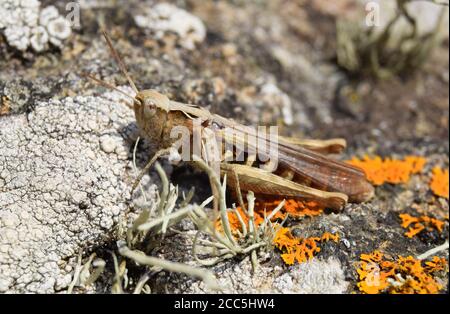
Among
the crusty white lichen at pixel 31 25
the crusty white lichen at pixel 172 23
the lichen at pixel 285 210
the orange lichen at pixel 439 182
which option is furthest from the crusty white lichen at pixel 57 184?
the orange lichen at pixel 439 182

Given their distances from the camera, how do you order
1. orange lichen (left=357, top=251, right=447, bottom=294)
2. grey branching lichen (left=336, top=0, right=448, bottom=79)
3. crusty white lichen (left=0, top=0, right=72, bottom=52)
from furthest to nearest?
grey branching lichen (left=336, top=0, right=448, bottom=79)
crusty white lichen (left=0, top=0, right=72, bottom=52)
orange lichen (left=357, top=251, right=447, bottom=294)

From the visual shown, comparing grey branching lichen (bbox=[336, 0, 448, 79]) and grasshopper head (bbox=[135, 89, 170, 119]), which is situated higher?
grey branching lichen (bbox=[336, 0, 448, 79])

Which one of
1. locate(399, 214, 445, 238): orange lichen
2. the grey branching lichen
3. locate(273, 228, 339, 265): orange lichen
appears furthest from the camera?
the grey branching lichen

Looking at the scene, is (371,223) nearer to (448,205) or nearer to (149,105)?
(448,205)

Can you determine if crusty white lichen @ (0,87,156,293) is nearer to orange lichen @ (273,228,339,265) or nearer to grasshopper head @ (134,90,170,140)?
grasshopper head @ (134,90,170,140)

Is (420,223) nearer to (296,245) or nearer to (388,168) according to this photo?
(388,168)

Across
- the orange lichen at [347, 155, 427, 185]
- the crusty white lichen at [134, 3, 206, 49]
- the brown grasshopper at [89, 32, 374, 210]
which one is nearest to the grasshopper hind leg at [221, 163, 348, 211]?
the brown grasshopper at [89, 32, 374, 210]
